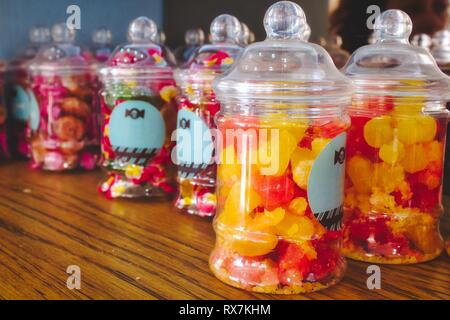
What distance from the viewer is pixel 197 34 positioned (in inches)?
62.0

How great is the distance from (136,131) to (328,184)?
0.50 metres

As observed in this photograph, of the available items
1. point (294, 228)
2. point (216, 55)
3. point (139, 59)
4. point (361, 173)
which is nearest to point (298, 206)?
point (294, 228)

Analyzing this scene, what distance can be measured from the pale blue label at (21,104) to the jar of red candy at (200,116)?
0.59 metres

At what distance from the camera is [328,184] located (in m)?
0.73

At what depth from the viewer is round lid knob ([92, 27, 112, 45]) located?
1579 mm

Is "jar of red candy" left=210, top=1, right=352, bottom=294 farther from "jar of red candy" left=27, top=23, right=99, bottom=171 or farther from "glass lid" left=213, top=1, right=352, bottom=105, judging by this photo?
"jar of red candy" left=27, top=23, right=99, bottom=171

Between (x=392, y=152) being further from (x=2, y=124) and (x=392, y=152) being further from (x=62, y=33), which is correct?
(x=2, y=124)

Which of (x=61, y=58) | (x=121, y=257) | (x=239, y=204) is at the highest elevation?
(x=61, y=58)

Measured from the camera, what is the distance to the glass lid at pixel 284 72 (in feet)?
2.36

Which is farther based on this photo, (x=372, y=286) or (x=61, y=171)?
(x=61, y=171)
